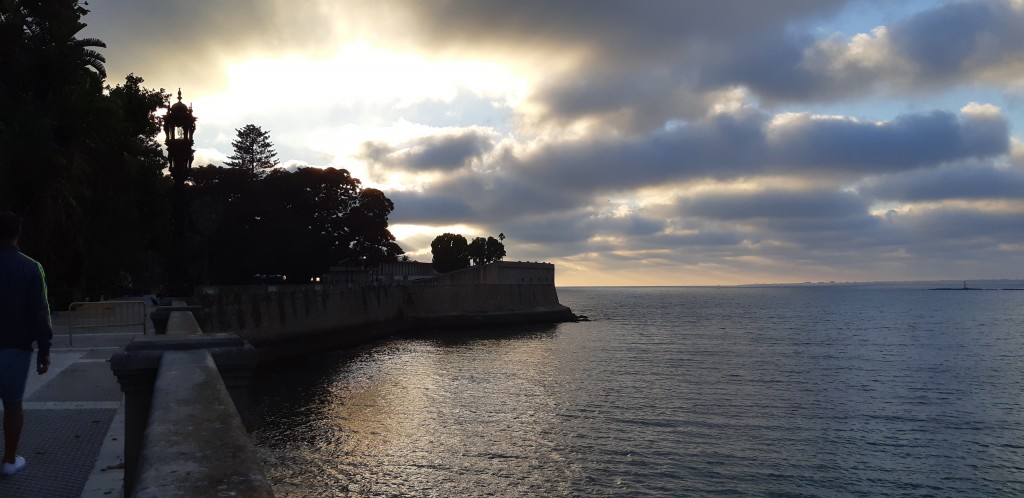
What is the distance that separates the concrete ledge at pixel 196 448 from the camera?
102 inches

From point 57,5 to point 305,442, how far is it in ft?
66.7

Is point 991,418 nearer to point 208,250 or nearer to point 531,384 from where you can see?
point 531,384

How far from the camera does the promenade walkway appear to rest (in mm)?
5746

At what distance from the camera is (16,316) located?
18.1 ft

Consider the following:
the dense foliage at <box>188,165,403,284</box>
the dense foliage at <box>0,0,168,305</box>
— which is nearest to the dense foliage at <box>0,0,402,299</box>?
the dense foliage at <box>0,0,168,305</box>

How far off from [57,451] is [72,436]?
68cm

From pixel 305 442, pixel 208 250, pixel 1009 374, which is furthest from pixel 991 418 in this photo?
pixel 208 250

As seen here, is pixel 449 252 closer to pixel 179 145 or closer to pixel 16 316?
pixel 179 145

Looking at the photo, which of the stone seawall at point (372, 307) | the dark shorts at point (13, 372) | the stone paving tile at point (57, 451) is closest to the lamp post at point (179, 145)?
the stone seawall at point (372, 307)

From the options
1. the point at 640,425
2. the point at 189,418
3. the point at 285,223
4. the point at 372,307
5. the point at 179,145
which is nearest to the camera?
the point at 189,418

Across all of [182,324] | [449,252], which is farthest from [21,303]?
[449,252]

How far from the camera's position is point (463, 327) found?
57656 mm

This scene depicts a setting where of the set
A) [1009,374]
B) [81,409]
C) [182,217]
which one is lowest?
[1009,374]

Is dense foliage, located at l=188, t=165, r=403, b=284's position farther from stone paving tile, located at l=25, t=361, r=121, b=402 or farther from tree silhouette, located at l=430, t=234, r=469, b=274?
tree silhouette, located at l=430, t=234, r=469, b=274
